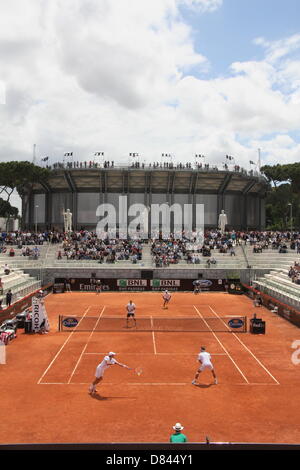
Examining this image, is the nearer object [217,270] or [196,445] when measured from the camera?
[196,445]

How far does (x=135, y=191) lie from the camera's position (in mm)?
71875

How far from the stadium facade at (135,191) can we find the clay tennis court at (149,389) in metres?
44.3

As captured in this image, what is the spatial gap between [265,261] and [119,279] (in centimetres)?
1606

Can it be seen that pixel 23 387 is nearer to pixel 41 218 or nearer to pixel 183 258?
pixel 183 258

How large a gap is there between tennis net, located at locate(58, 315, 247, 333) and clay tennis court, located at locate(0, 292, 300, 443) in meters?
0.50

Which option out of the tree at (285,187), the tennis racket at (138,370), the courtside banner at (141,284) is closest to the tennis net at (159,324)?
the tennis racket at (138,370)

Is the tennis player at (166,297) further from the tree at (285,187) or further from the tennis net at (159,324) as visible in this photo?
the tree at (285,187)

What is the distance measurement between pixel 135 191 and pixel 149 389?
58286 mm

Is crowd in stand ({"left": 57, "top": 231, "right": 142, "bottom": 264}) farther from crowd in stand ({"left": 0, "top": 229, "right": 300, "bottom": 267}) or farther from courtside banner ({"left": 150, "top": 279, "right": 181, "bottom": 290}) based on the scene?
courtside banner ({"left": 150, "top": 279, "right": 181, "bottom": 290})

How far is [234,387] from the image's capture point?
50.3 feet

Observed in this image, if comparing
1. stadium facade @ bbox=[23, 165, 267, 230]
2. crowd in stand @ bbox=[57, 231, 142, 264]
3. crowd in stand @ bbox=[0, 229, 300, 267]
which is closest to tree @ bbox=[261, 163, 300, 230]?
stadium facade @ bbox=[23, 165, 267, 230]

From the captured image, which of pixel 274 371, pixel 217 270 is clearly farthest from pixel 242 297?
pixel 274 371

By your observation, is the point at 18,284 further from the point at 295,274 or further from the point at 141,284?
the point at 295,274

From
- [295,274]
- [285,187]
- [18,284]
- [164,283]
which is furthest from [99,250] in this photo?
[285,187]
